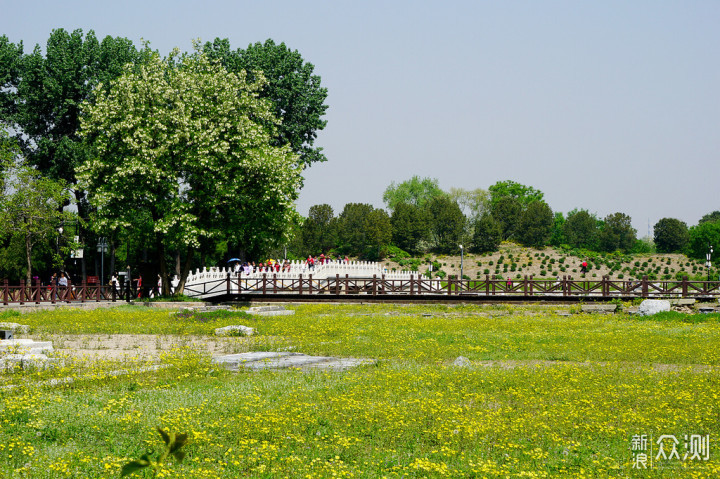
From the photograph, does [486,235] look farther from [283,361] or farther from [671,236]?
[283,361]

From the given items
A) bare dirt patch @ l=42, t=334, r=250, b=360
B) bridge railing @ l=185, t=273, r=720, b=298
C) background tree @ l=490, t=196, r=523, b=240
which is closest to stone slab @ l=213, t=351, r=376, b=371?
bare dirt patch @ l=42, t=334, r=250, b=360

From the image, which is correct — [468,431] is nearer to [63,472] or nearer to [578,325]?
[63,472]

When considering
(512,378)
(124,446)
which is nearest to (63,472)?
(124,446)

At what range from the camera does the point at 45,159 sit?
46.3 metres

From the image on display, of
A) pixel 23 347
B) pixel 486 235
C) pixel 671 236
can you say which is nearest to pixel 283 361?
pixel 23 347

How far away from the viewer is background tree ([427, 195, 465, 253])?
10194 centimetres

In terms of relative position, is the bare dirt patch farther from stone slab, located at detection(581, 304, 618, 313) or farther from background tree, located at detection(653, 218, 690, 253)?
background tree, located at detection(653, 218, 690, 253)

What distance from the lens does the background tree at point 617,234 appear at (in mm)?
116938

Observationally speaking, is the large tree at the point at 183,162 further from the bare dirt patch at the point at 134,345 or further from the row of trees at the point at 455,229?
the row of trees at the point at 455,229

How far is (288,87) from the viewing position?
49406mm

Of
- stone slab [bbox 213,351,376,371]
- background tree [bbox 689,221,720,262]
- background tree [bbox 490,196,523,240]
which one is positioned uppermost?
background tree [bbox 490,196,523,240]

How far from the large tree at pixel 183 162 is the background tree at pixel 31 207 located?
626 centimetres

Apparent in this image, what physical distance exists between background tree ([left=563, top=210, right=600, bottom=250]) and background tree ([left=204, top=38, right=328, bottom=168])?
79573 millimetres

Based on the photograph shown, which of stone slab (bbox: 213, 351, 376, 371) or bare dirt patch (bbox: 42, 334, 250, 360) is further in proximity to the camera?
bare dirt patch (bbox: 42, 334, 250, 360)
